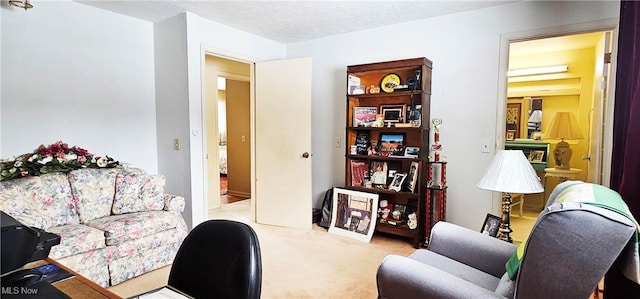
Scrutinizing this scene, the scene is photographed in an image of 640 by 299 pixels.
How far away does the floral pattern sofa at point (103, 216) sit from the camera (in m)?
2.26

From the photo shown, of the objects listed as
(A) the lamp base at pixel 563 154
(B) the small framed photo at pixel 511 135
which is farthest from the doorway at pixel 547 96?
(A) the lamp base at pixel 563 154

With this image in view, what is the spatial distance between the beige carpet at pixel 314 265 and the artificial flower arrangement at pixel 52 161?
1.11m

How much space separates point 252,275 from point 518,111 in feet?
18.1

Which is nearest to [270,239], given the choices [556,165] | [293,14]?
[293,14]

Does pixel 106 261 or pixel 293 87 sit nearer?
pixel 106 261

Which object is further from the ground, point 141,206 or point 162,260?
point 141,206

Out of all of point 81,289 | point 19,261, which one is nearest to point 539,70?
point 81,289

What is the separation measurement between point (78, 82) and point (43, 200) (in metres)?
1.19

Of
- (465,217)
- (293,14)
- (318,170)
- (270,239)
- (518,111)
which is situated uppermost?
(293,14)

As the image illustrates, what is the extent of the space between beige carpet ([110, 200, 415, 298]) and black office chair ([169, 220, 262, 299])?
125 cm

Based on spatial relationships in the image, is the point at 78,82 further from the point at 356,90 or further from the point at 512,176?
the point at 512,176

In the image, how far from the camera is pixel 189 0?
2.91 meters

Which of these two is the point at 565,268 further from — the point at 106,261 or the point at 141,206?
the point at 141,206

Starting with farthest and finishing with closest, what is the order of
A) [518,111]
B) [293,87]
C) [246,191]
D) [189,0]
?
[246,191], [518,111], [293,87], [189,0]
